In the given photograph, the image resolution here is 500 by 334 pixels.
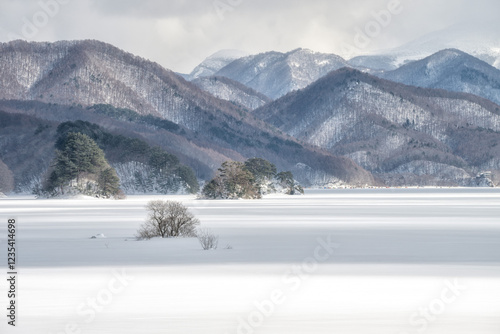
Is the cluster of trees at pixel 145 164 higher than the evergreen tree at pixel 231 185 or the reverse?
higher

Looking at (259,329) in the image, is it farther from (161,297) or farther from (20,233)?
(20,233)

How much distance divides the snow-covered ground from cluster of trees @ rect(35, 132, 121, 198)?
70.3 metres

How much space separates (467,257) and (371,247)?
4.64m

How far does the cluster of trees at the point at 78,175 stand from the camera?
10675 cm

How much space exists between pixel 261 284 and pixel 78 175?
88.7m

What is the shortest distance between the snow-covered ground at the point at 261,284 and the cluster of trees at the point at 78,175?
231 feet

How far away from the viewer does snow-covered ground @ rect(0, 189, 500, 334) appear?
15.2 meters

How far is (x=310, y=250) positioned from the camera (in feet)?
98.1

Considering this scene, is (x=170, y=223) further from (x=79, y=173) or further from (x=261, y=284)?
(x=79, y=173)

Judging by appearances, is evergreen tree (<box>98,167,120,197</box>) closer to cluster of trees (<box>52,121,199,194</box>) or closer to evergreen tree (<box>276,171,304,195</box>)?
cluster of trees (<box>52,121,199,194</box>)

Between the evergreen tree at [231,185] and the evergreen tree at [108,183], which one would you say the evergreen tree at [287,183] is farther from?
the evergreen tree at [108,183]

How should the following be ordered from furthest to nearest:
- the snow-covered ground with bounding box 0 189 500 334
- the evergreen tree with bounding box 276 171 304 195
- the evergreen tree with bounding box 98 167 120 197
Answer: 1. the evergreen tree with bounding box 276 171 304 195
2. the evergreen tree with bounding box 98 167 120 197
3. the snow-covered ground with bounding box 0 189 500 334

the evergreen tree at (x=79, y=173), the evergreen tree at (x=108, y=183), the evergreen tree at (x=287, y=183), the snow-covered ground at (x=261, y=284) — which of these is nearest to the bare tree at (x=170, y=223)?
the snow-covered ground at (x=261, y=284)

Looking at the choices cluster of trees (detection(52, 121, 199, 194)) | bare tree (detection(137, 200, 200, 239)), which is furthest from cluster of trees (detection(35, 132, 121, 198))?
bare tree (detection(137, 200, 200, 239))
